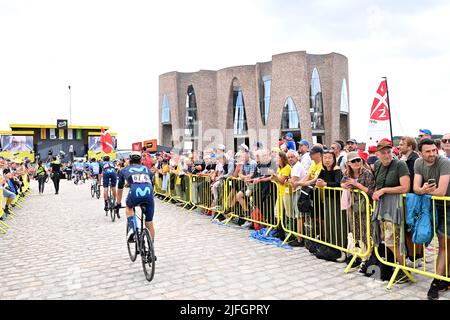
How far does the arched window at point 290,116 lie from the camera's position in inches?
1682

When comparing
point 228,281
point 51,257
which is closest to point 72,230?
point 51,257

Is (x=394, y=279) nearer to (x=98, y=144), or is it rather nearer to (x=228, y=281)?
(x=228, y=281)

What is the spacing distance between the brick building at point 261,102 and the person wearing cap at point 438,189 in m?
33.4

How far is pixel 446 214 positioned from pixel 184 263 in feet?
12.7

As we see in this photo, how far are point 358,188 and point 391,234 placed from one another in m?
0.81

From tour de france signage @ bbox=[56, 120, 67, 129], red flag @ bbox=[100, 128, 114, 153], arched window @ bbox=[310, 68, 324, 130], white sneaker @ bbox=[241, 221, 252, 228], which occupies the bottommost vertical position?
white sneaker @ bbox=[241, 221, 252, 228]

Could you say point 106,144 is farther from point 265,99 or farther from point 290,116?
point 265,99

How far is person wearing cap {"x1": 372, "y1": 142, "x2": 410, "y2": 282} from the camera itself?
4738mm

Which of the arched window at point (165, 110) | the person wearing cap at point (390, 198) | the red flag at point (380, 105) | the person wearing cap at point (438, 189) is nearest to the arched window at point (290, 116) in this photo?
the arched window at point (165, 110)

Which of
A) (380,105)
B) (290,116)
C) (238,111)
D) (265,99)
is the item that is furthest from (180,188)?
(238,111)

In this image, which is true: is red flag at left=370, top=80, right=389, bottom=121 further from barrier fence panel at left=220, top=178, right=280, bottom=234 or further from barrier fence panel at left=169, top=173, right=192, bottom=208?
barrier fence panel at left=169, top=173, right=192, bottom=208

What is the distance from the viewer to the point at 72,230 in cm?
913

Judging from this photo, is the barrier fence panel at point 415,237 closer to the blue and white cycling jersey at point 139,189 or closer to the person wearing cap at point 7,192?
the blue and white cycling jersey at point 139,189

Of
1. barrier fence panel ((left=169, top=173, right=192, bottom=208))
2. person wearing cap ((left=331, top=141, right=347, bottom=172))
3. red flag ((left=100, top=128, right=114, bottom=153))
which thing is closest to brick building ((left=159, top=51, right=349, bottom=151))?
red flag ((left=100, top=128, right=114, bottom=153))
